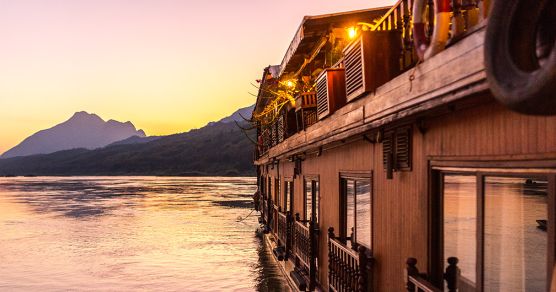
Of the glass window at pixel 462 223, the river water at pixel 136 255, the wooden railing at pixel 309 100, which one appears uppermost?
the wooden railing at pixel 309 100

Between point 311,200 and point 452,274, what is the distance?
8.03m

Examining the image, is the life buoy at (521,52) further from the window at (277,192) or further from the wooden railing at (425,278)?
the window at (277,192)

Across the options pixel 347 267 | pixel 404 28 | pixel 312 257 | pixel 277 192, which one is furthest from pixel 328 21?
pixel 277 192

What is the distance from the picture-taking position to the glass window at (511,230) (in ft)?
13.5

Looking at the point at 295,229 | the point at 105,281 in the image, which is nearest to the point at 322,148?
the point at 295,229

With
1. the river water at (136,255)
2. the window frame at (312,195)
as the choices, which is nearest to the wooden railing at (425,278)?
the window frame at (312,195)

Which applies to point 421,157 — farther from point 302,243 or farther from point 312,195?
point 302,243

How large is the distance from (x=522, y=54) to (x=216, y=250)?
22.1 metres

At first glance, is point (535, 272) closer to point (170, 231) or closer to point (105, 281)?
point (105, 281)

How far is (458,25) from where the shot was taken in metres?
4.68

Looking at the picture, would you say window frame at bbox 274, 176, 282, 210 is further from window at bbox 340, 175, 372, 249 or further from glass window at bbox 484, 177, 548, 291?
glass window at bbox 484, 177, 548, 291

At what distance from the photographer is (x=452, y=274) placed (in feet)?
17.1

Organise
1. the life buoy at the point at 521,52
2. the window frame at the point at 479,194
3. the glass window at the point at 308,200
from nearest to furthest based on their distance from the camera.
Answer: the life buoy at the point at 521,52, the window frame at the point at 479,194, the glass window at the point at 308,200

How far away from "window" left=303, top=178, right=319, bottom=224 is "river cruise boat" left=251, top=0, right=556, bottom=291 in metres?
2.18
